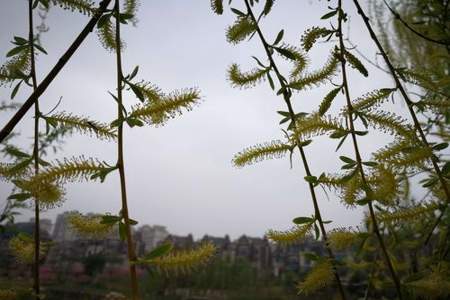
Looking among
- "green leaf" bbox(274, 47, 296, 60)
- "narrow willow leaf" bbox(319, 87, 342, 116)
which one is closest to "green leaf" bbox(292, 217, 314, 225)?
"narrow willow leaf" bbox(319, 87, 342, 116)

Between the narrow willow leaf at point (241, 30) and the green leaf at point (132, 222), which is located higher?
the narrow willow leaf at point (241, 30)

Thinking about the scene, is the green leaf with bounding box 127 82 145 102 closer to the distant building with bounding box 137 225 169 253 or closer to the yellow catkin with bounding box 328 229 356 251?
the yellow catkin with bounding box 328 229 356 251

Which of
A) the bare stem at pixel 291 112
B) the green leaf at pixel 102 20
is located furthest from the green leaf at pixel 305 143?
the green leaf at pixel 102 20

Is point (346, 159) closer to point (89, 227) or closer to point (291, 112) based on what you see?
point (291, 112)

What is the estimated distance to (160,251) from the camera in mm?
732

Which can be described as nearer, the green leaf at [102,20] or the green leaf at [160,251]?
the green leaf at [160,251]

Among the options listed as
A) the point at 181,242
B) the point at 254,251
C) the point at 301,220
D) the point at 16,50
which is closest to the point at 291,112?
the point at 301,220

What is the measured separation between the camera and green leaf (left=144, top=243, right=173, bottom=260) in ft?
2.37

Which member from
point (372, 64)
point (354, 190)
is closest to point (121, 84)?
point (354, 190)

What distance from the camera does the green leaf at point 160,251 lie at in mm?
722

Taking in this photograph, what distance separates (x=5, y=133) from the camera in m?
0.65

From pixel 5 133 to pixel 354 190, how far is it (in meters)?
0.95

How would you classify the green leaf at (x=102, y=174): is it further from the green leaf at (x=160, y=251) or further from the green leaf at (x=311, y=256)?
the green leaf at (x=311, y=256)

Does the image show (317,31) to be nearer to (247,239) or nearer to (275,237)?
(275,237)
